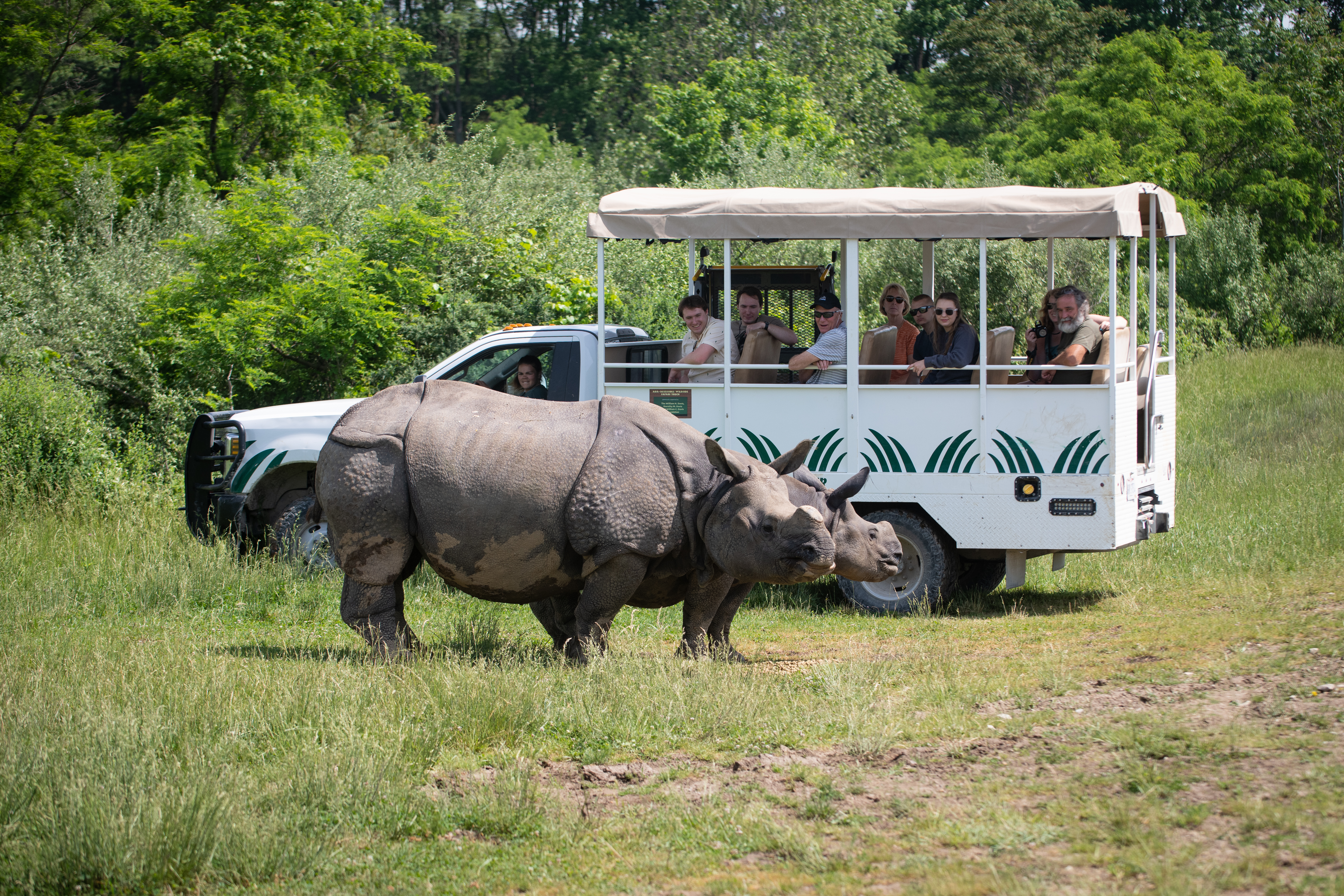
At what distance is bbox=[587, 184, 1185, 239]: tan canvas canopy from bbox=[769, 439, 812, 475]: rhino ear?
2.56 metres

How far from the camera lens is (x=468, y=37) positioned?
54219 mm

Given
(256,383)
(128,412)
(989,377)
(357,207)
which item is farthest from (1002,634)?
(357,207)

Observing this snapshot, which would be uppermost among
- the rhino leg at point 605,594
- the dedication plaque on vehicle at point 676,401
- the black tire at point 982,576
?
the dedication plaque on vehicle at point 676,401

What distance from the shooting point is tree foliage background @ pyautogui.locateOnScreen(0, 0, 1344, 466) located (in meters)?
16.6

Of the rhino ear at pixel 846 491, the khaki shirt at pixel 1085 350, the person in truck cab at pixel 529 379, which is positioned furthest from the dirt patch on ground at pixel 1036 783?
the person in truck cab at pixel 529 379

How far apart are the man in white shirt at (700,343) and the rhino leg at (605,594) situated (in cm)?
295

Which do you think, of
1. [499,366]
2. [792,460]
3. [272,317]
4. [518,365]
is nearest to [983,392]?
[792,460]

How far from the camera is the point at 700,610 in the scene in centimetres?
806

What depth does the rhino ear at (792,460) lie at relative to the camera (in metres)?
7.76

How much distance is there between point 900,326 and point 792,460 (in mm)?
3159

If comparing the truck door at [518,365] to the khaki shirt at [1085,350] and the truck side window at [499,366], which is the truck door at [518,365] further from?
the khaki shirt at [1085,350]

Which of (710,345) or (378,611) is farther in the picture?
(710,345)

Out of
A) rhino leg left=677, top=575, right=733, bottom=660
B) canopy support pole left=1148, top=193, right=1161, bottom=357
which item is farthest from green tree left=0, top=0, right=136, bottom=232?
canopy support pole left=1148, top=193, right=1161, bottom=357

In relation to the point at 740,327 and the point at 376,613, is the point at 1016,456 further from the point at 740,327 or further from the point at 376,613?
the point at 376,613
